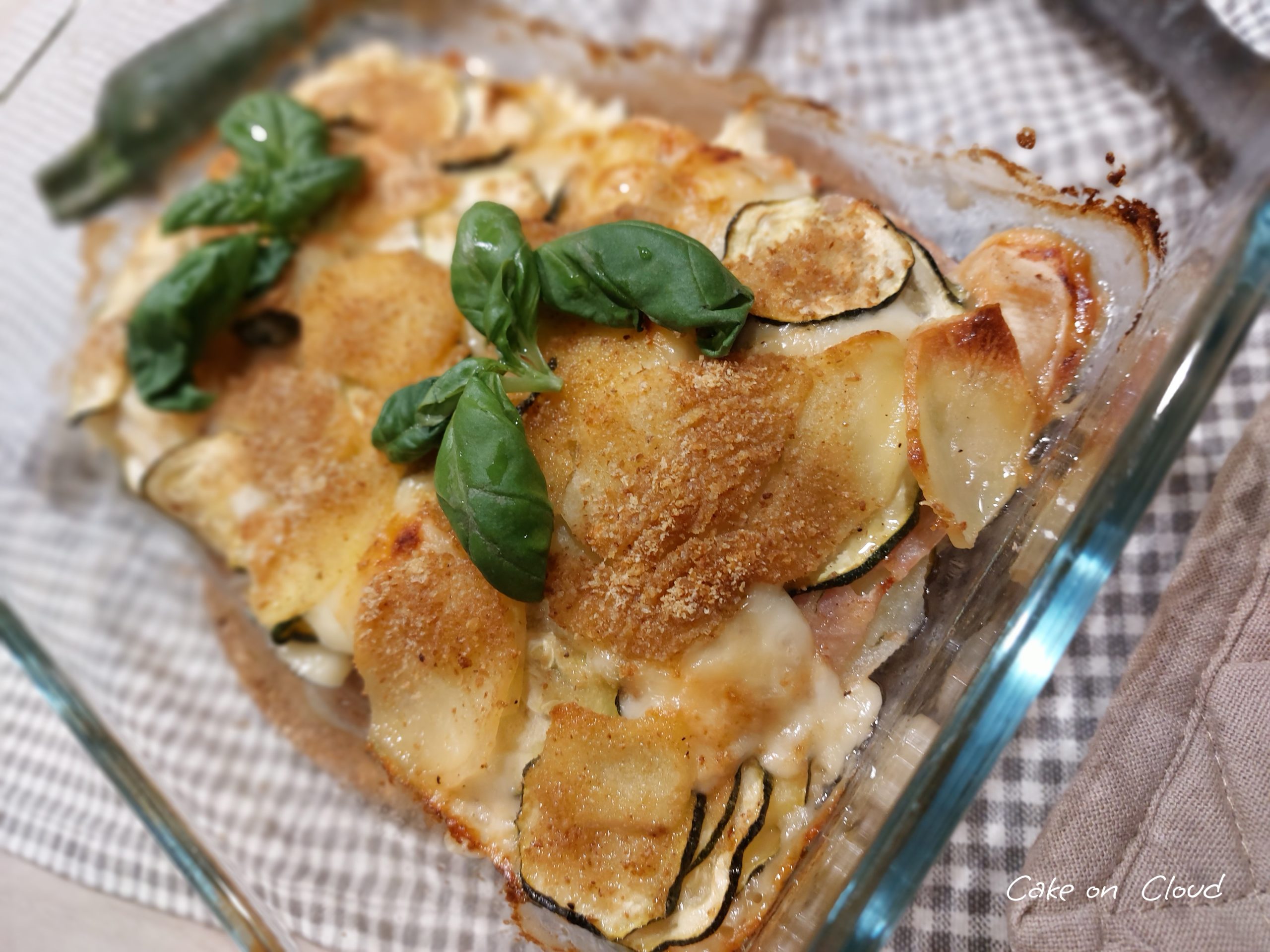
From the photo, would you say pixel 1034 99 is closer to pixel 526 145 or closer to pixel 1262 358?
pixel 1262 358

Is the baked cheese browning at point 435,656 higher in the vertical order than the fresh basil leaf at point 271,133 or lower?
lower

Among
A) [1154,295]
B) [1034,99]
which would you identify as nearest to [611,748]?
[1154,295]

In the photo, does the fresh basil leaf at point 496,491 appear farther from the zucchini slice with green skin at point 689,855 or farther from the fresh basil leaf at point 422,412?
the zucchini slice with green skin at point 689,855

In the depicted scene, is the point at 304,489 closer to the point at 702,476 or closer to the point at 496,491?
the point at 496,491

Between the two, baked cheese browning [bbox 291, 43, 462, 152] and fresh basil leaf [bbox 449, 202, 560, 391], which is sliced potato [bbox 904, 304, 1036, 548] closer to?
fresh basil leaf [bbox 449, 202, 560, 391]

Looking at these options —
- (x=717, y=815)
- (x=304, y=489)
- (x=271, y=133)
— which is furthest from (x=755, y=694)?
(x=271, y=133)

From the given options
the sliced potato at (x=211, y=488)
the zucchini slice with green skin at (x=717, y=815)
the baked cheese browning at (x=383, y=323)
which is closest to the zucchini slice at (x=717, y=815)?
the zucchini slice with green skin at (x=717, y=815)
